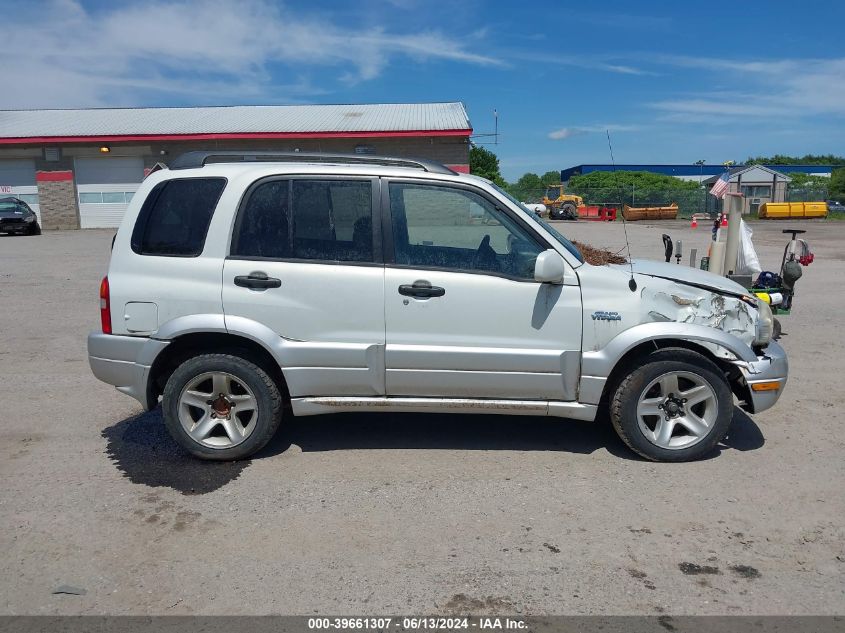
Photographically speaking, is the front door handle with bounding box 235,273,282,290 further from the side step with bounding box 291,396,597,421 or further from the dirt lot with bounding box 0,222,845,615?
the dirt lot with bounding box 0,222,845,615

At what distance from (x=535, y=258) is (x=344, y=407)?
1586 mm

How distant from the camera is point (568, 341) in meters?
4.49

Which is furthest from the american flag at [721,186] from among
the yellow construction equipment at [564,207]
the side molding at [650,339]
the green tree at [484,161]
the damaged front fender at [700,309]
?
the green tree at [484,161]

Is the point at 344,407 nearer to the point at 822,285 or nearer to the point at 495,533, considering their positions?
the point at 495,533

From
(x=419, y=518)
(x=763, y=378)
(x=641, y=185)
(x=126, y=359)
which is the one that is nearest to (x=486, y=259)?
(x=419, y=518)

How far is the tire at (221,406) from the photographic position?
4613 millimetres

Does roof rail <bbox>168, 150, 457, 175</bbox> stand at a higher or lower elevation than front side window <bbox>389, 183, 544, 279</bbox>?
higher

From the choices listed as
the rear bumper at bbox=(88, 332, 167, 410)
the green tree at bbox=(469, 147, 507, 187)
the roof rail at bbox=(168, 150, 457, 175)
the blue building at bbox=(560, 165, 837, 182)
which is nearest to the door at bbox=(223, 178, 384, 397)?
the roof rail at bbox=(168, 150, 457, 175)

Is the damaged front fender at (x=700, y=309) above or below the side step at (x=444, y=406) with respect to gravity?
above

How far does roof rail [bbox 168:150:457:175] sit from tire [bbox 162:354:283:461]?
136 centimetres

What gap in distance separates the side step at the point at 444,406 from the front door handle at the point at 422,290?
0.70m

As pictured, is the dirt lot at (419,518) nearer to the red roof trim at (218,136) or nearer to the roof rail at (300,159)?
the roof rail at (300,159)

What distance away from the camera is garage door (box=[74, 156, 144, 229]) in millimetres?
31344

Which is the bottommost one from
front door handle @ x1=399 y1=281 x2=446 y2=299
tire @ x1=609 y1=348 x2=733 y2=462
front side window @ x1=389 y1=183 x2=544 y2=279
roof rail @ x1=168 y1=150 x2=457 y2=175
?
tire @ x1=609 y1=348 x2=733 y2=462
